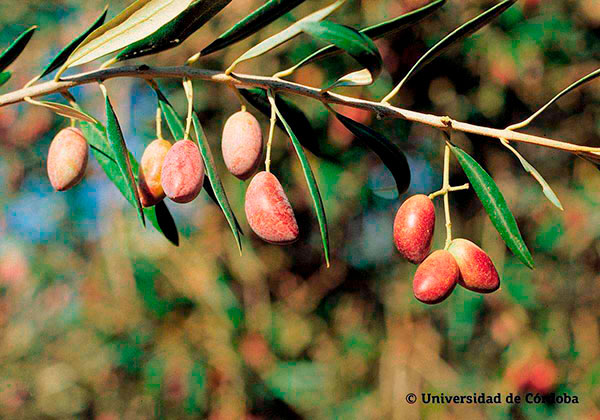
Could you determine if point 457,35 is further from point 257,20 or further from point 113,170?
point 113,170

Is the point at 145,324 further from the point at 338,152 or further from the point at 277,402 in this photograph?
the point at 338,152

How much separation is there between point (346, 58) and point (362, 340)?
3.21 feet

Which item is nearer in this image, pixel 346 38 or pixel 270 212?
pixel 346 38

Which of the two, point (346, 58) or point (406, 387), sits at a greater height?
point (346, 58)

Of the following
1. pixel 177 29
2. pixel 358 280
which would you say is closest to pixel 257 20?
pixel 177 29

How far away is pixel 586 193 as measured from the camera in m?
1.88

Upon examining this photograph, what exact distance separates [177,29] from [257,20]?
79 millimetres

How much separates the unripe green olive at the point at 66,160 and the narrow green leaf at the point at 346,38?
0.32 meters

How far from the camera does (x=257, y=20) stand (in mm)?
560

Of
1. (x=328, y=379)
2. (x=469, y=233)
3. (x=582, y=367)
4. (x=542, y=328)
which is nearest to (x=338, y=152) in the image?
(x=469, y=233)

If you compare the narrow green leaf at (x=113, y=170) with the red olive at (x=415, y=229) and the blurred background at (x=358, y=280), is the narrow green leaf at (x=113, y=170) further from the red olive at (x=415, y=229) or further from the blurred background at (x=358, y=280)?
the blurred background at (x=358, y=280)

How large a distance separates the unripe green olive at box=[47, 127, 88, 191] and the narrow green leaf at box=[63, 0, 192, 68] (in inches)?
3.3

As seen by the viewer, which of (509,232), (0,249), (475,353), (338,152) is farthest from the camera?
(0,249)

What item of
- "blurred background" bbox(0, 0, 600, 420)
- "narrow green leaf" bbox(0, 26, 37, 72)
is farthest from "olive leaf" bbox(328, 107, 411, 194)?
"blurred background" bbox(0, 0, 600, 420)
